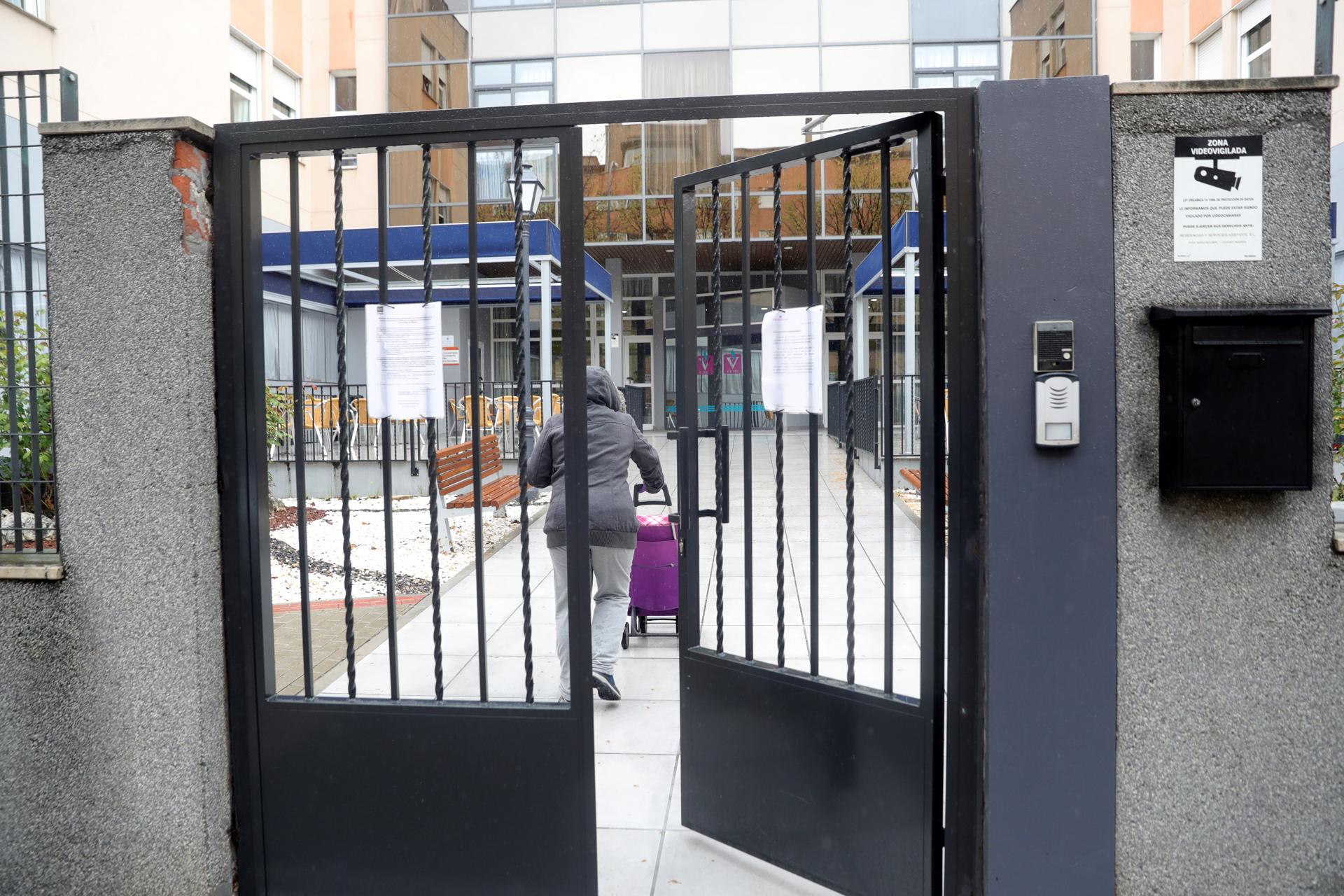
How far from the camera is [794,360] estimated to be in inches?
129

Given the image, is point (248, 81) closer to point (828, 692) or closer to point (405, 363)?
point (405, 363)

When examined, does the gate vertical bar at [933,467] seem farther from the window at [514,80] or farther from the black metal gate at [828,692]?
the window at [514,80]

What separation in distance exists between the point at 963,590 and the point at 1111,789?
638mm

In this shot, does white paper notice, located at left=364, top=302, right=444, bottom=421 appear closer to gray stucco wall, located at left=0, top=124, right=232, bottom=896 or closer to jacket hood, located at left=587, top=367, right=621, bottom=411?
gray stucco wall, located at left=0, top=124, right=232, bottom=896

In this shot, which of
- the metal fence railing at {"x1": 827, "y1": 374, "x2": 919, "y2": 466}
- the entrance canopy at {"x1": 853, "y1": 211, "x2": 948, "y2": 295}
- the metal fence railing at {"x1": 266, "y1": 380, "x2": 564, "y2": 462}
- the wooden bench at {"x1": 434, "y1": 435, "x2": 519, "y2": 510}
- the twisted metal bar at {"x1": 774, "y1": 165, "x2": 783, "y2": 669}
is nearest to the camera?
the twisted metal bar at {"x1": 774, "y1": 165, "x2": 783, "y2": 669}

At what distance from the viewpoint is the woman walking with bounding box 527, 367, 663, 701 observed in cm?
464

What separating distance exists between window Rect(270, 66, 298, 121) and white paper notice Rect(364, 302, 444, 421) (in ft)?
63.1

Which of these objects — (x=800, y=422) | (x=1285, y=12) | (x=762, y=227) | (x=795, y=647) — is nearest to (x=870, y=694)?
(x=795, y=647)

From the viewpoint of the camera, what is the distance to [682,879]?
328 centimetres

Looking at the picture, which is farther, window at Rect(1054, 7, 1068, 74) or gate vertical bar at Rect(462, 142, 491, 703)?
window at Rect(1054, 7, 1068, 74)

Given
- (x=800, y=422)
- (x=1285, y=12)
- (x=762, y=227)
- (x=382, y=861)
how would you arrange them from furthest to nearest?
1. (x=800, y=422)
2. (x=762, y=227)
3. (x=1285, y=12)
4. (x=382, y=861)

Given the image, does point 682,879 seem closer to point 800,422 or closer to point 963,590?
point 963,590

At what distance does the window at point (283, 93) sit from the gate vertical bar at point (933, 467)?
19900 millimetres

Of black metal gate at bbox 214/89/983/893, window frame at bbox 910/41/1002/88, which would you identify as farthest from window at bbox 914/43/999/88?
black metal gate at bbox 214/89/983/893
